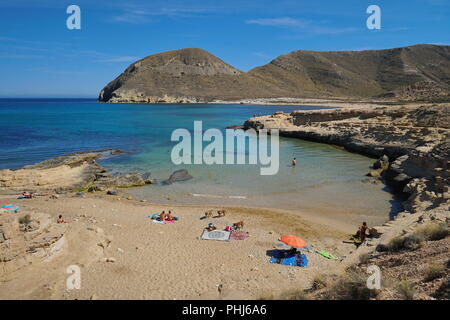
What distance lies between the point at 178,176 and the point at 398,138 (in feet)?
67.1

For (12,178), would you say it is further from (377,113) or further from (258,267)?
(377,113)

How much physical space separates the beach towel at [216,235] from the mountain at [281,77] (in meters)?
129

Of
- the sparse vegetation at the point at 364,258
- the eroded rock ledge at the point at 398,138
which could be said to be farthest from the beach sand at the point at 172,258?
the eroded rock ledge at the point at 398,138

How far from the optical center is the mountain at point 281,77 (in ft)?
465

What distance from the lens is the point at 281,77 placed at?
175m

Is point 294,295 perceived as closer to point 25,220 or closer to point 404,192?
point 25,220

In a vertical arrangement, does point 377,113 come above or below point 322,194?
above

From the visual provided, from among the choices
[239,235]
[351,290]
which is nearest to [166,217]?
[239,235]

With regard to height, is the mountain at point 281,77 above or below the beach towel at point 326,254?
above

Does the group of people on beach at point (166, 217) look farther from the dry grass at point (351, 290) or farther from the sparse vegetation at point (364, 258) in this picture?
the dry grass at point (351, 290)

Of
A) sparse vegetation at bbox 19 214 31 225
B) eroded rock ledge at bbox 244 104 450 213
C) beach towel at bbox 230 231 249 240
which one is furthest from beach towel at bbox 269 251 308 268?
sparse vegetation at bbox 19 214 31 225
